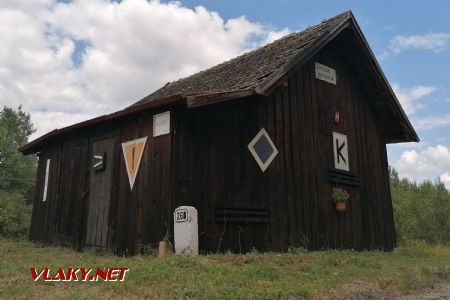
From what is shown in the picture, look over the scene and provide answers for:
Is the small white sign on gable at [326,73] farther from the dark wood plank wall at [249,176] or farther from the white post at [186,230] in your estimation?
the white post at [186,230]

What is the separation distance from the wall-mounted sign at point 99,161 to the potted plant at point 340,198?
17.8 ft

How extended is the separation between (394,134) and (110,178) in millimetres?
8401

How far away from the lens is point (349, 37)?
35.2ft

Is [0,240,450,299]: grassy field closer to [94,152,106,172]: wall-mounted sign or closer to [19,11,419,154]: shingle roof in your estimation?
[19,11,419,154]: shingle roof

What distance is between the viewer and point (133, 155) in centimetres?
850

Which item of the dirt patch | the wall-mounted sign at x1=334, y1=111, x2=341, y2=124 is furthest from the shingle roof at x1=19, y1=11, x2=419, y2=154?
the dirt patch

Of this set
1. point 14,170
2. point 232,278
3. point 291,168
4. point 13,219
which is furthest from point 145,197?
point 14,170

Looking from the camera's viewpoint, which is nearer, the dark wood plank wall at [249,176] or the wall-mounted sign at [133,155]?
the dark wood plank wall at [249,176]

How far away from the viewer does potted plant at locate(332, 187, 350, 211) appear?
9680 millimetres

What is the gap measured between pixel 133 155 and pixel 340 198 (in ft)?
16.1

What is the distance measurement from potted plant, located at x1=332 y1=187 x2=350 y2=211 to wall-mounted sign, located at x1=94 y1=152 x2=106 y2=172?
544 cm

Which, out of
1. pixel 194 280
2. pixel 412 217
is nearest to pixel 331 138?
pixel 194 280

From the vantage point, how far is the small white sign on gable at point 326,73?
10.5 meters

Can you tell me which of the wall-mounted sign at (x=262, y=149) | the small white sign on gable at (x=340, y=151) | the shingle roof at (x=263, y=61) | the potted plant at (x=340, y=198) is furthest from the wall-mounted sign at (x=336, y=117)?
the wall-mounted sign at (x=262, y=149)
